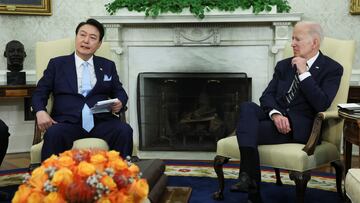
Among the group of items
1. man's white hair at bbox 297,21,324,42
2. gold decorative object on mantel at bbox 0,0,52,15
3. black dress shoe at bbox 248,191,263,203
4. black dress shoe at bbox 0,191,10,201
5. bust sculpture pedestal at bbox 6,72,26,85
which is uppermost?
gold decorative object on mantel at bbox 0,0,52,15

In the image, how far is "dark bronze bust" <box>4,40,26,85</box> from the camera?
4.38m

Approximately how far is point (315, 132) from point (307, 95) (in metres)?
0.25

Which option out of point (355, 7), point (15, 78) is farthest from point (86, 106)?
point (355, 7)

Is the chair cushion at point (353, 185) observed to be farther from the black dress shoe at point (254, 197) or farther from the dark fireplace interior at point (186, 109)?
the dark fireplace interior at point (186, 109)

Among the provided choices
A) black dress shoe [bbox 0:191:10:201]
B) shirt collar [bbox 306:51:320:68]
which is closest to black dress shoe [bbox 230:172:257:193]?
shirt collar [bbox 306:51:320:68]

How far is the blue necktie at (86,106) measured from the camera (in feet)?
9.98

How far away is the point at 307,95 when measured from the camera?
113 inches

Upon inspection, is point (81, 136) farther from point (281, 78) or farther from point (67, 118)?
point (281, 78)

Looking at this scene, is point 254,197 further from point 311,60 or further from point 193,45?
point 193,45

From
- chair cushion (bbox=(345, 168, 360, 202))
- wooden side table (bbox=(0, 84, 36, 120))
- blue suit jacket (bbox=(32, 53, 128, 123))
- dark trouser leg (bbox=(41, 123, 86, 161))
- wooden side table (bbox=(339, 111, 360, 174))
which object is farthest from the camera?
wooden side table (bbox=(0, 84, 36, 120))

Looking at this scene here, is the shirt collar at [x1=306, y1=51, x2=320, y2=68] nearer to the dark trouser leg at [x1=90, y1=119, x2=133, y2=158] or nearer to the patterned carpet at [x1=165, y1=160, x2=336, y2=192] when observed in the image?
the patterned carpet at [x1=165, y1=160, x2=336, y2=192]

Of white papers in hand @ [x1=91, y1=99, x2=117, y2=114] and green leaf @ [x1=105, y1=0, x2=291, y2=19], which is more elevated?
green leaf @ [x1=105, y1=0, x2=291, y2=19]

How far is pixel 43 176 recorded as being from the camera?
139cm

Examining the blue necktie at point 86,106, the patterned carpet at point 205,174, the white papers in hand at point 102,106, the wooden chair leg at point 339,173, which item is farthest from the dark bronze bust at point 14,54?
the wooden chair leg at point 339,173
